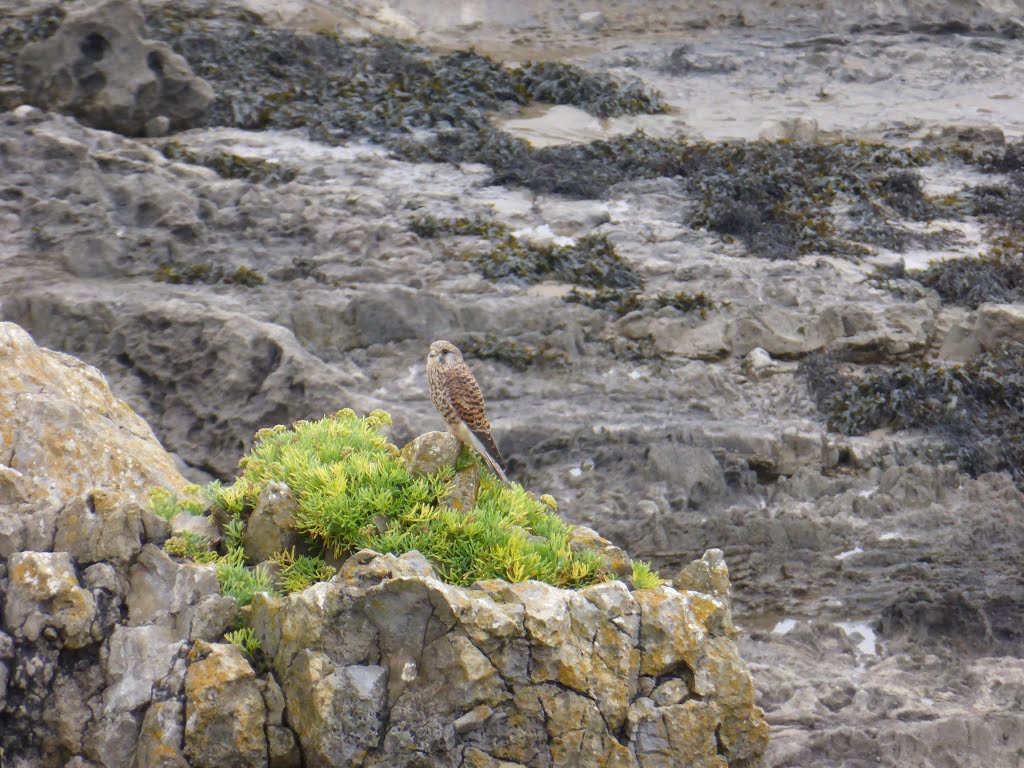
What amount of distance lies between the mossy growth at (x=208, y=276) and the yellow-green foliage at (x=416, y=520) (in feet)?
22.3

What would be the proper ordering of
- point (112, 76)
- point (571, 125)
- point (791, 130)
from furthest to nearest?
point (571, 125), point (791, 130), point (112, 76)

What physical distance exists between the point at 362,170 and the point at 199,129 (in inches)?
117

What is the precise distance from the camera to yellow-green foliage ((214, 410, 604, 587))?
6.92 meters

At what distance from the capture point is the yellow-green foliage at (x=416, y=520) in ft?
22.7

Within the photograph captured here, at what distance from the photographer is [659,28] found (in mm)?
25031

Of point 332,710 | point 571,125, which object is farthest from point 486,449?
point 571,125

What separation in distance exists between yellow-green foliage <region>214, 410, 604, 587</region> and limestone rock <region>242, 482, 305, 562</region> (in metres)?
0.08

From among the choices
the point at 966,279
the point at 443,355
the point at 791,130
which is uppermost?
the point at 443,355

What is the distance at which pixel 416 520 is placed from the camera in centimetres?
704

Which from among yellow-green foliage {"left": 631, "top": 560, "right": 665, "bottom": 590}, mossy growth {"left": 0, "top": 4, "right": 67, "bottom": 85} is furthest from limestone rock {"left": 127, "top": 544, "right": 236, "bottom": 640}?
mossy growth {"left": 0, "top": 4, "right": 67, "bottom": 85}

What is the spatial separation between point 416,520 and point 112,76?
12668mm

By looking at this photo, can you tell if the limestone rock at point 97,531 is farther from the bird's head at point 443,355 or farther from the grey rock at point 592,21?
the grey rock at point 592,21

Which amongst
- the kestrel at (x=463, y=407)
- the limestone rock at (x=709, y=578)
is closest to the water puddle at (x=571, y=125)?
the kestrel at (x=463, y=407)

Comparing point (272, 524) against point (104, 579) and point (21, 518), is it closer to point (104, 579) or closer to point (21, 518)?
point (104, 579)
